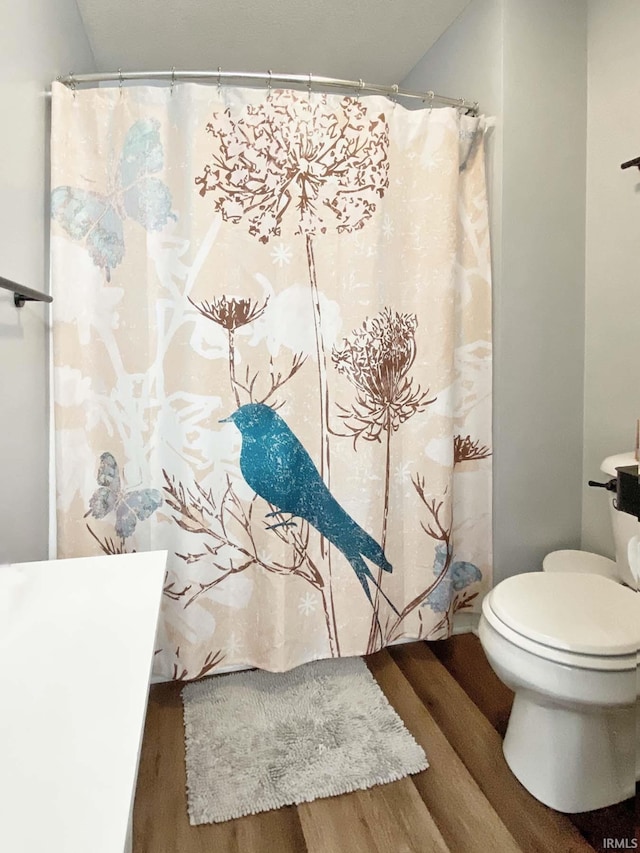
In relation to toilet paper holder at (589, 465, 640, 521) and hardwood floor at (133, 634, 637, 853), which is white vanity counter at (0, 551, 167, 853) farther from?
hardwood floor at (133, 634, 637, 853)

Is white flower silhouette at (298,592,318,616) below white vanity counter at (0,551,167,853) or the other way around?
below

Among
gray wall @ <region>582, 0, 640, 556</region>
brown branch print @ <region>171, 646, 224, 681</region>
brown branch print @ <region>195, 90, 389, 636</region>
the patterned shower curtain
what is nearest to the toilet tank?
gray wall @ <region>582, 0, 640, 556</region>

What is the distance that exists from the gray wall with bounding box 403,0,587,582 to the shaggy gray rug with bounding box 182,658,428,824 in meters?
0.73

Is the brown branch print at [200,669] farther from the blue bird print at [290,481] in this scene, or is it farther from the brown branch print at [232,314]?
the brown branch print at [232,314]

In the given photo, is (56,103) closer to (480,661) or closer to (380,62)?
(380,62)

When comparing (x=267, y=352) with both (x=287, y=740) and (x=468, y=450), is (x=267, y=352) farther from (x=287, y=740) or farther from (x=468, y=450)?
(x=287, y=740)

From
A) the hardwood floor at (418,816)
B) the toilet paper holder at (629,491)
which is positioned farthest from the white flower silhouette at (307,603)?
the toilet paper holder at (629,491)

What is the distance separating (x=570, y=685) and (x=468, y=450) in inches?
34.4

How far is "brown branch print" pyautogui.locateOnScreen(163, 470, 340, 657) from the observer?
64.2 inches

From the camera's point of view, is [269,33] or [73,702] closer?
[73,702]

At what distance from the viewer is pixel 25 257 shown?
1342mm

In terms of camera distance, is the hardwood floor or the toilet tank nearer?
the hardwood floor

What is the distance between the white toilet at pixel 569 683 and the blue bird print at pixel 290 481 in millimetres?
493

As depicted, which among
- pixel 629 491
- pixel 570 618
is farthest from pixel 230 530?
pixel 629 491
